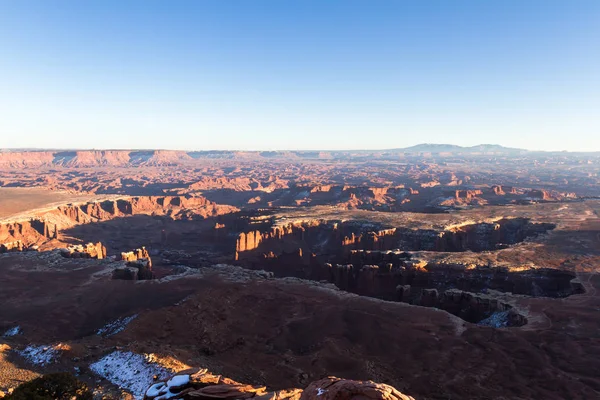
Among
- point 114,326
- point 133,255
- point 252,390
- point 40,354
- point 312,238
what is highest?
point 252,390

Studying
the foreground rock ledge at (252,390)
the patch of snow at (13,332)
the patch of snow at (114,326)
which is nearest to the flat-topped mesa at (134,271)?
the patch of snow at (114,326)

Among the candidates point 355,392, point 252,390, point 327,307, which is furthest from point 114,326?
point 355,392

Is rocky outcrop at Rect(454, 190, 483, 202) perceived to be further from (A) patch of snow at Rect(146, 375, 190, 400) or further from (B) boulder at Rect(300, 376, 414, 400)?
(A) patch of snow at Rect(146, 375, 190, 400)

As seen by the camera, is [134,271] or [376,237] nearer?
[134,271]

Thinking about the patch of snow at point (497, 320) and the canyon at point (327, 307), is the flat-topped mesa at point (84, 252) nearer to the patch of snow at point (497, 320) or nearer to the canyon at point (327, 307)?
the canyon at point (327, 307)

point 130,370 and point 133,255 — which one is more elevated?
point 130,370

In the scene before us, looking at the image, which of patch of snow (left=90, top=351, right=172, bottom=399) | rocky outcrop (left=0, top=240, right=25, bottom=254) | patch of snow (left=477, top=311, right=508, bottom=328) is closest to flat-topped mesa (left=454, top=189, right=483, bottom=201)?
patch of snow (left=477, top=311, right=508, bottom=328)

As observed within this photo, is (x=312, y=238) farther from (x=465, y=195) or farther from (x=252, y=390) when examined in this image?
(x=465, y=195)

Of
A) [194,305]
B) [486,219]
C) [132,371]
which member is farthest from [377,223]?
[132,371]
